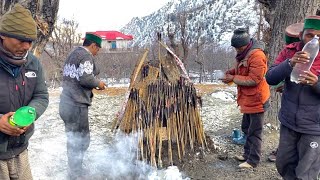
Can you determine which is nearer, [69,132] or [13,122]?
[13,122]

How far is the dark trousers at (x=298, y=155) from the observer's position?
10.3ft

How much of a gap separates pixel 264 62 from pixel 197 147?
1.49m

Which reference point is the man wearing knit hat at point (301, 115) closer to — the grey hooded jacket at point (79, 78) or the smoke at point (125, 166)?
the smoke at point (125, 166)

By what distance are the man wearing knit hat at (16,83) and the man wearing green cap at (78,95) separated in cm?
131

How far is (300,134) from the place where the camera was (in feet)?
10.5

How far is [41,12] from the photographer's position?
4273 mm

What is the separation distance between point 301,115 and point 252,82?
1165 millimetres

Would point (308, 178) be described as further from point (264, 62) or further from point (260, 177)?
point (264, 62)

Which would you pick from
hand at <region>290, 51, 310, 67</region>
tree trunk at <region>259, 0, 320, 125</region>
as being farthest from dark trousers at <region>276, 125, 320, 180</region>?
tree trunk at <region>259, 0, 320, 125</region>

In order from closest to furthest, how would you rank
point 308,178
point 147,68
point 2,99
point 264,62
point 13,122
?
point 13,122 → point 2,99 → point 308,178 → point 264,62 → point 147,68

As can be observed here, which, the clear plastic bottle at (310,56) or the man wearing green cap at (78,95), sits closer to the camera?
the clear plastic bottle at (310,56)

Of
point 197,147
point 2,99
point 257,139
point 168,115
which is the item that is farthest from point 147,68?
point 2,99

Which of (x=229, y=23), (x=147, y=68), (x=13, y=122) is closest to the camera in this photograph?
(x=13, y=122)

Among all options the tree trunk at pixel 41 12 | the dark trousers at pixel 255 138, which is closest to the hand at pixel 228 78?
the dark trousers at pixel 255 138
